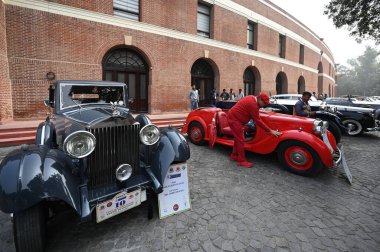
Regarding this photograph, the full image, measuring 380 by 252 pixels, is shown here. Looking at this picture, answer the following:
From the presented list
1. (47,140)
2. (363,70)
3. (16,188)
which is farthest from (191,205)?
(363,70)

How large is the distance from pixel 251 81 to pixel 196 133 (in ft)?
45.1

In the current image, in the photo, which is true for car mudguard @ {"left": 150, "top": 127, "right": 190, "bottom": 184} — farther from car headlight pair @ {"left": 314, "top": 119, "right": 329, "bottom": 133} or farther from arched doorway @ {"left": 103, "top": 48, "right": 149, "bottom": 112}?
arched doorway @ {"left": 103, "top": 48, "right": 149, "bottom": 112}

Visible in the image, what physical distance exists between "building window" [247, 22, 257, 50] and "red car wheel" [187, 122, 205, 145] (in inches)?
546

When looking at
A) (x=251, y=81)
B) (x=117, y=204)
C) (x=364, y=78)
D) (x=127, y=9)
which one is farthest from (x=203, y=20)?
(x=364, y=78)

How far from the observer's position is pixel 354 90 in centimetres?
6091

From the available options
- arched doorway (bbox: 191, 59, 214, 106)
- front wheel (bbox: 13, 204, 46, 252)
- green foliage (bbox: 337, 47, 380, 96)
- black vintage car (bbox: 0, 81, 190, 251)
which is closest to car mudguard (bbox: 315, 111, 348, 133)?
black vintage car (bbox: 0, 81, 190, 251)

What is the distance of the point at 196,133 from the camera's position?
5941mm

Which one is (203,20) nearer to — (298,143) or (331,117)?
(331,117)

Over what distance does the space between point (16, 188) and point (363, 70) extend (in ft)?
282

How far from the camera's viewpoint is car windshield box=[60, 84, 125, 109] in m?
3.30

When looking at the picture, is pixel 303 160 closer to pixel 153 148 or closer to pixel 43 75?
pixel 153 148

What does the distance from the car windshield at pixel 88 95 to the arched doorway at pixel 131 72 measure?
6.60m

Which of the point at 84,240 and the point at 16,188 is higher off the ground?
the point at 16,188

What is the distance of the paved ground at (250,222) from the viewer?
2.12 m
